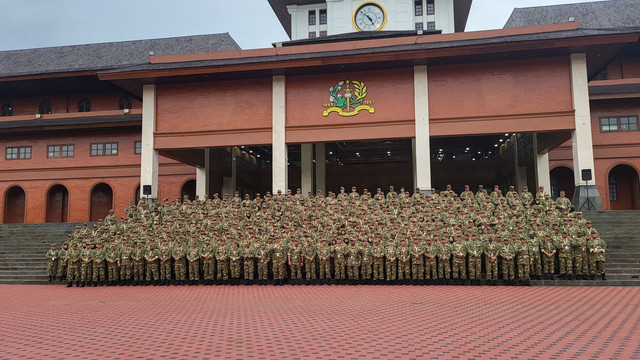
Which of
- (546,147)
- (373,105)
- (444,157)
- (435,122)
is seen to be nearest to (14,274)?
(373,105)

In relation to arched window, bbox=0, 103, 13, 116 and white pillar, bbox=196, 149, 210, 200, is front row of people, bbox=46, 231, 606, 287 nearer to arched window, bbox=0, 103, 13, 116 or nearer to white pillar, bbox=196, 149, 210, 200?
white pillar, bbox=196, 149, 210, 200

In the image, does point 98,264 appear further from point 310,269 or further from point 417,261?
point 417,261

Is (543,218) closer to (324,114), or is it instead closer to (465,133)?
(465,133)

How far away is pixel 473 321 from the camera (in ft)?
25.2

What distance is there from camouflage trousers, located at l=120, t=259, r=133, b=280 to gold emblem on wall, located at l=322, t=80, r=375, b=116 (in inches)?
384

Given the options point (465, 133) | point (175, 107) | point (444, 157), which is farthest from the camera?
point (444, 157)

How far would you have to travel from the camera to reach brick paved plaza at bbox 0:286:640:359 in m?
6.02

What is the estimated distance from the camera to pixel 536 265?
40.5ft

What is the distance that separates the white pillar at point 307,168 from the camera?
23.0m

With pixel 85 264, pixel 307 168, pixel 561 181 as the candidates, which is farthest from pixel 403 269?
pixel 561 181

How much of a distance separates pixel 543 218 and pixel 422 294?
207 inches

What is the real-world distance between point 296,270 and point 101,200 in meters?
18.4

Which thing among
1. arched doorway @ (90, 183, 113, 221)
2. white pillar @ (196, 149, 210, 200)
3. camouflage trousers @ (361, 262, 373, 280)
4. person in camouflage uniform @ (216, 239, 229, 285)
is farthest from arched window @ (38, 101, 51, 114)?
camouflage trousers @ (361, 262, 373, 280)

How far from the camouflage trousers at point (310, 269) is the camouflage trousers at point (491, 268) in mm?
4364
